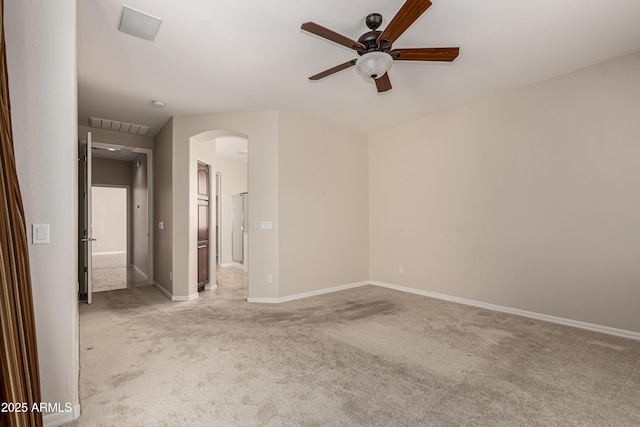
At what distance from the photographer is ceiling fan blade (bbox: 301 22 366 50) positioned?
210 centimetres

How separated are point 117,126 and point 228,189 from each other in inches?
124

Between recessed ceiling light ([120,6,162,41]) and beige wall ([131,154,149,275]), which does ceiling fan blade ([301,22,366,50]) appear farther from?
→ beige wall ([131,154,149,275])

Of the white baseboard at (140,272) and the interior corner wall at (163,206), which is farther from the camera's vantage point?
the white baseboard at (140,272)

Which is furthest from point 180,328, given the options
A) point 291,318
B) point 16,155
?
point 16,155

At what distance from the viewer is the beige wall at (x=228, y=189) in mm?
8070

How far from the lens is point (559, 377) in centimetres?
242

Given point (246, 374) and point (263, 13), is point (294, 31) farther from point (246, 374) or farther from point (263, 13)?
point (246, 374)

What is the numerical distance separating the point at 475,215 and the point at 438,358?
241cm

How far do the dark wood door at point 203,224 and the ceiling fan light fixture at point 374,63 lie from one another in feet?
12.4

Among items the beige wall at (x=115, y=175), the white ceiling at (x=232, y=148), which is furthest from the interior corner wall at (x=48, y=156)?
the beige wall at (x=115, y=175)

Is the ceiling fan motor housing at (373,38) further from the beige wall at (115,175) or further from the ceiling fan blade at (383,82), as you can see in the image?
the beige wall at (115,175)

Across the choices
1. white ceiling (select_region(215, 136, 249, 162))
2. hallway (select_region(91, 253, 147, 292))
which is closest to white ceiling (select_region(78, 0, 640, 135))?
white ceiling (select_region(215, 136, 249, 162))

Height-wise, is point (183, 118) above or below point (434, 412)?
above

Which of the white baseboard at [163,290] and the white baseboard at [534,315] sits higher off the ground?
the white baseboard at [163,290]
